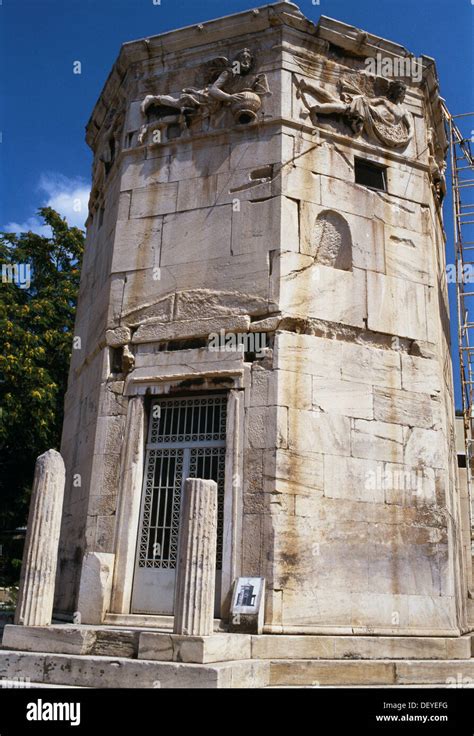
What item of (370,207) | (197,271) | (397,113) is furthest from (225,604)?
(397,113)

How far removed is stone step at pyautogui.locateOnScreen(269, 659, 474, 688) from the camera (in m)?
7.73

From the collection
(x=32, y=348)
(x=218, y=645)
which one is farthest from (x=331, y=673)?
(x=32, y=348)

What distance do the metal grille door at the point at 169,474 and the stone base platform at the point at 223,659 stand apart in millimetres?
1428

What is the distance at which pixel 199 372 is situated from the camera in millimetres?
9711

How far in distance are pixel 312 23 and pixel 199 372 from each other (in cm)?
617

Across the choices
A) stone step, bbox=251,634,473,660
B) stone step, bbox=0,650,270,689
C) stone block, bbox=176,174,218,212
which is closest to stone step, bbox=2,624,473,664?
stone step, bbox=251,634,473,660

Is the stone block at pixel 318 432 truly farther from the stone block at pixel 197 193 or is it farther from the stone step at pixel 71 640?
the stone block at pixel 197 193

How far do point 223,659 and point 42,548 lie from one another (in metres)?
2.46

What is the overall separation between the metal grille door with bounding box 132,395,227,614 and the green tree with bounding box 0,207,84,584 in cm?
850

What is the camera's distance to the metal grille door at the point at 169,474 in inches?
363

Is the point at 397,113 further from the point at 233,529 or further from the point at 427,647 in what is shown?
the point at 427,647

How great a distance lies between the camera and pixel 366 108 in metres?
11.3

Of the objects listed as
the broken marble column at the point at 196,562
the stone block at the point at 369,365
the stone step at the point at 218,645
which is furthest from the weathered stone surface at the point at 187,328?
the stone step at the point at 218,645

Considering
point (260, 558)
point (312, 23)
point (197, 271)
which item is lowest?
point (260, 558)
